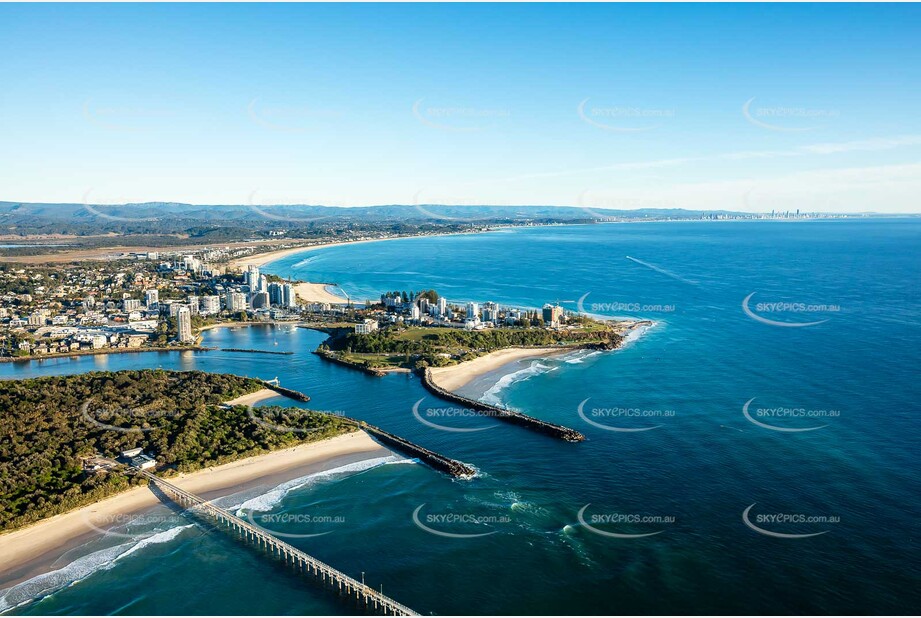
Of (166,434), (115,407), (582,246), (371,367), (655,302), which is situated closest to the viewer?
(166,434)

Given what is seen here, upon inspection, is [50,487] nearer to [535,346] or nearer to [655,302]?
[535,346]

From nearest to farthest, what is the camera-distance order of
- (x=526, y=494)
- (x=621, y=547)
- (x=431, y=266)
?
(x=621, y=547), (x=526, y=494), (x=431, y=266)

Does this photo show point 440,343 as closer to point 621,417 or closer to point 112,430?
point 621,417

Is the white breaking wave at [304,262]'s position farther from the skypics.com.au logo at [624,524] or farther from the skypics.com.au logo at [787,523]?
the skypics.com.au logo at [787,523]

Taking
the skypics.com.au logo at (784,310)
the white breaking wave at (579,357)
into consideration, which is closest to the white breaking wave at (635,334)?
the white breaking wave at (579,357)

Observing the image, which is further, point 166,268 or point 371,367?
point 166,268

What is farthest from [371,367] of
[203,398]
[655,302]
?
[655,302]

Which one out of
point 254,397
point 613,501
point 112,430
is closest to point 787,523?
point 613,501
